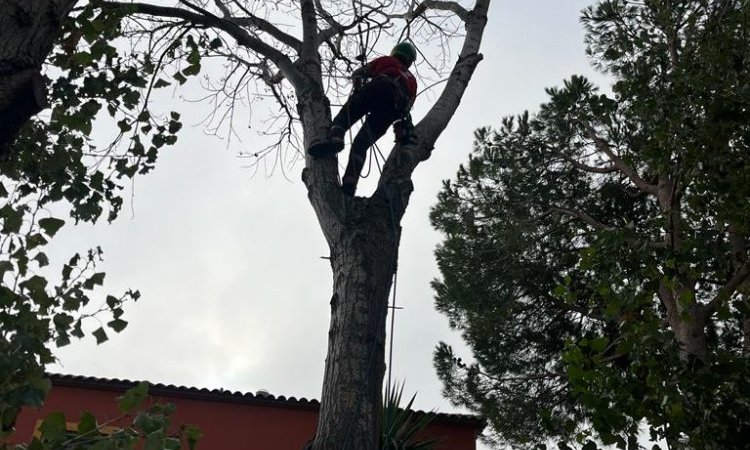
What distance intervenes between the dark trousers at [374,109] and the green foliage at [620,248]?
156 centimetres

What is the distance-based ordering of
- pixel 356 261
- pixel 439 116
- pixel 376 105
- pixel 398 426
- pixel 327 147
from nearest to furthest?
pixel 356 261
pixel 327 147
pixel 439 116
pixel 376 105
pixel 398 426

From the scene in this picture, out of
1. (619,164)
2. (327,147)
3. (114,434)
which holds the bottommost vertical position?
(114,434)

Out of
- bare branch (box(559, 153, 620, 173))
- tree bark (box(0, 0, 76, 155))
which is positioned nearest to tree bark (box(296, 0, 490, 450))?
tree bark (box(0, 0, 76, 155))

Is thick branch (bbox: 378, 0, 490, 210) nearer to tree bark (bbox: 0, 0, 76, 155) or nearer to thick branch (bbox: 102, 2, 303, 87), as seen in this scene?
thick branch (bbox: 102, 2, 303, 87)

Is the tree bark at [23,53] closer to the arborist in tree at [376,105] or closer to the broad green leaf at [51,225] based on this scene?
the broad green leaf at [51,225]

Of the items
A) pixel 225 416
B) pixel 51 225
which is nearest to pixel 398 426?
pixel 225 416

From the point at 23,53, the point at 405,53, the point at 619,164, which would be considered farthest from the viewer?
the point at 619,164

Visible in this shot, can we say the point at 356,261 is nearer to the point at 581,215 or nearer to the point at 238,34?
the point at 238,34

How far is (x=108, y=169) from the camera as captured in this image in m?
3.87

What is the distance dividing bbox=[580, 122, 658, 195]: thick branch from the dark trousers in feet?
15.3

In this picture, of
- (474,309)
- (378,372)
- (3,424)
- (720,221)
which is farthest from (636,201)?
(3,424)

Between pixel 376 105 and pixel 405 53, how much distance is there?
35.2 inches

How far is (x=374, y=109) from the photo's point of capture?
5305 millimetres

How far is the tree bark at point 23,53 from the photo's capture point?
2504 millimetres
